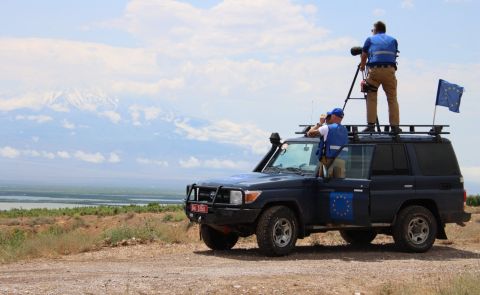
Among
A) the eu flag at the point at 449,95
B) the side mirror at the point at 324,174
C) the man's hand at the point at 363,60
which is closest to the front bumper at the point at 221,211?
the side mirror at the point at 324,174

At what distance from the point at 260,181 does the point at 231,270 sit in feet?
7.37

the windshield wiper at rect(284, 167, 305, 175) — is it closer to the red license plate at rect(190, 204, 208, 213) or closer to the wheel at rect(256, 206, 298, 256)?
the wheel at rect(256, 206, 298, 256)

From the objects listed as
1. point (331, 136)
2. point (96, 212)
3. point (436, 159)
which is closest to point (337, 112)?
point (331, 136)

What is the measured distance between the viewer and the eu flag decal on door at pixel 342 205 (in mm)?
14438

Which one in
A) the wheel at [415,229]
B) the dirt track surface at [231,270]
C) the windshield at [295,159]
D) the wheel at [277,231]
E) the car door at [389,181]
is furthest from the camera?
the wheel at [415,229]

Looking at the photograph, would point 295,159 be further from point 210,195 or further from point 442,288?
point 442,288

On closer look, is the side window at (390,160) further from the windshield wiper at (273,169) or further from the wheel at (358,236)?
the wheel at (358,236)

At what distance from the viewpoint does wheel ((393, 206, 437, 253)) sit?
15.0 metres

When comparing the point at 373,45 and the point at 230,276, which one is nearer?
the point at 230,276

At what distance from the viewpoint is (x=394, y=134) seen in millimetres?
15281

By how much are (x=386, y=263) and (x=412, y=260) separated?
2.36ft

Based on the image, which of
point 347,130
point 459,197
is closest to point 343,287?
point 347,130

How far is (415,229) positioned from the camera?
15219 millimetres

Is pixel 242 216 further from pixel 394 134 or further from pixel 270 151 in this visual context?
pixel 394 134
